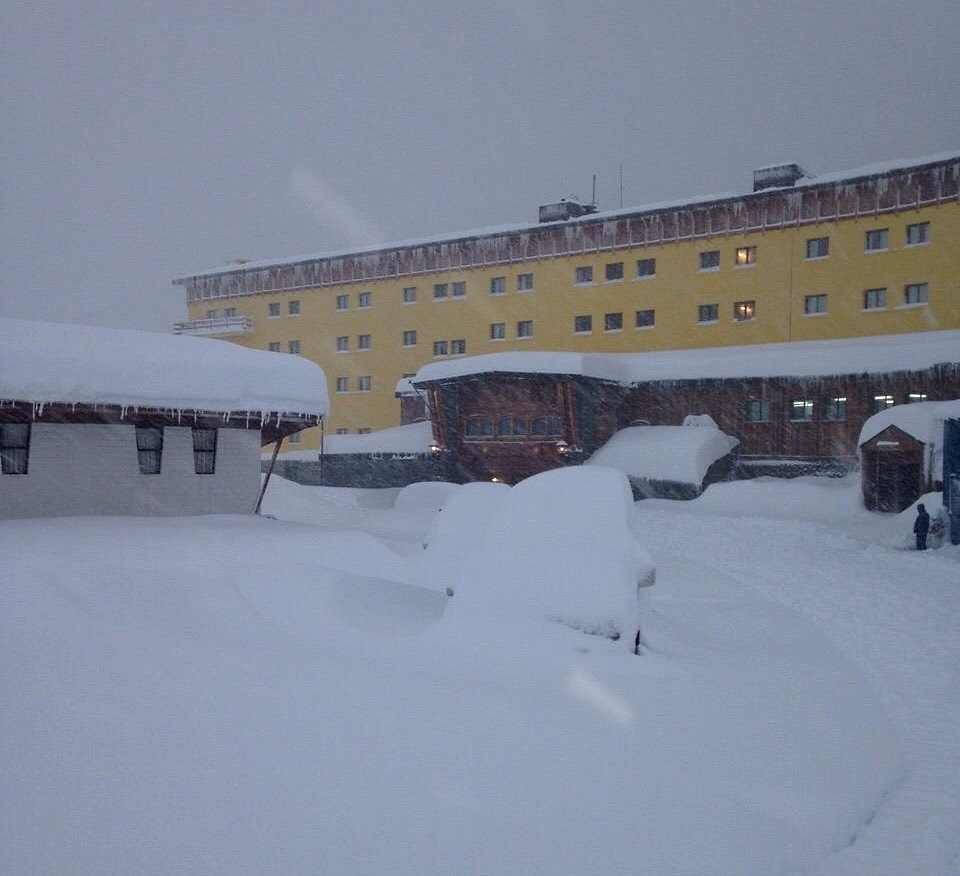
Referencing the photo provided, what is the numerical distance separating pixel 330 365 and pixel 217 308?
9.62 m

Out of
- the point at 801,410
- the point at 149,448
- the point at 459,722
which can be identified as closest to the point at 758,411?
the point at 801,410

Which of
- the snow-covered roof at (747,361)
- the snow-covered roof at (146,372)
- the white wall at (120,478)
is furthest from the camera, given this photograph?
the snow-covered roof at (747,361)

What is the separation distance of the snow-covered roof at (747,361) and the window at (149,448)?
15826 mm

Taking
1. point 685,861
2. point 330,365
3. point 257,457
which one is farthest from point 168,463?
point 330,365

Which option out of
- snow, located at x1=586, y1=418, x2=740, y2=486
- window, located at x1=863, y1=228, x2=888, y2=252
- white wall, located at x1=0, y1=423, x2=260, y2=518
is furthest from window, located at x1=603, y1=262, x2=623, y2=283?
white wall, located at x1=0, y1=423, x2=260, y2=518

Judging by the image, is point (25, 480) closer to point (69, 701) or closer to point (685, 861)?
point (69, 701)

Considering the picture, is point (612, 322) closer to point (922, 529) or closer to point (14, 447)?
point (922, 529)

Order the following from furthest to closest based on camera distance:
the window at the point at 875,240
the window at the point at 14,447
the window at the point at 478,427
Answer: the window at the point at 875,240 → the window at the point at 478,427 → the window at the point at 14,447

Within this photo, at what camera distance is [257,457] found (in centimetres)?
1630

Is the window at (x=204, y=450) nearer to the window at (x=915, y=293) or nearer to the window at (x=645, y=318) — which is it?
the window at (x=645, y=318)

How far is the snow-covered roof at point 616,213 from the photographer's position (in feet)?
98.9

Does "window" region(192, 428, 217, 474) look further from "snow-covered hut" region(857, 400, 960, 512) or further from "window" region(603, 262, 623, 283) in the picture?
"window" region(603, 262, 623, 283)

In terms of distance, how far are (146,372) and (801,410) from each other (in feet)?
76.0

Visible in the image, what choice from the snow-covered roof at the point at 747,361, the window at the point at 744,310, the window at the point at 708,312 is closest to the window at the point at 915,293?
the snow-covered roof at the point at 747,361
